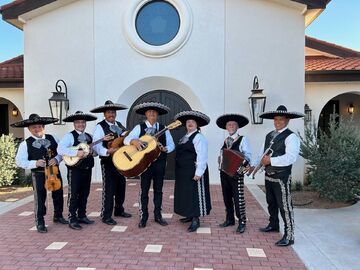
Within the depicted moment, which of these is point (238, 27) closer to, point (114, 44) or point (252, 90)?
point (252, 90)

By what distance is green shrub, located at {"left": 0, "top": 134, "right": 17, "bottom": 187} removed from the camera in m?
8.80

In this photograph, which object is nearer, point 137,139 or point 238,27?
point 137,139

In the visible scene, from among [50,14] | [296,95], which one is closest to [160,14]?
[50,14]

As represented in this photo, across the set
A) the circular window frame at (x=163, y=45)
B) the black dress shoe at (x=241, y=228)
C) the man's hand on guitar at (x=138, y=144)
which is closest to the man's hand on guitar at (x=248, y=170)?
the black dress shoe at (x=241, y=228)

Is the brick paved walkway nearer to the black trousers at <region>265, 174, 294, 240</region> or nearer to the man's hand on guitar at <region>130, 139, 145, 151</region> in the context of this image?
the black trousers at <region>265, 174, 294, 240</region>

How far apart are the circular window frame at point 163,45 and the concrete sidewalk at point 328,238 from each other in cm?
465

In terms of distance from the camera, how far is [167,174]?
9797mm

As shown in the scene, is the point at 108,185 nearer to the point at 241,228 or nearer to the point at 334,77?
the point at 241,228

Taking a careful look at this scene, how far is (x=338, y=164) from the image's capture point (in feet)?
22.8

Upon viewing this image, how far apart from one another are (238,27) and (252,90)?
1.76 metres

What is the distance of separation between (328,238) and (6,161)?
7.78m

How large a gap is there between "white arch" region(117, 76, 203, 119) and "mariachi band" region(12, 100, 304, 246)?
3.73 meters

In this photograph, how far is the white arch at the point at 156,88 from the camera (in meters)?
9.24

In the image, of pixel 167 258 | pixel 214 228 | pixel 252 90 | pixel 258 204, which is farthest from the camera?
pixel 252 90
